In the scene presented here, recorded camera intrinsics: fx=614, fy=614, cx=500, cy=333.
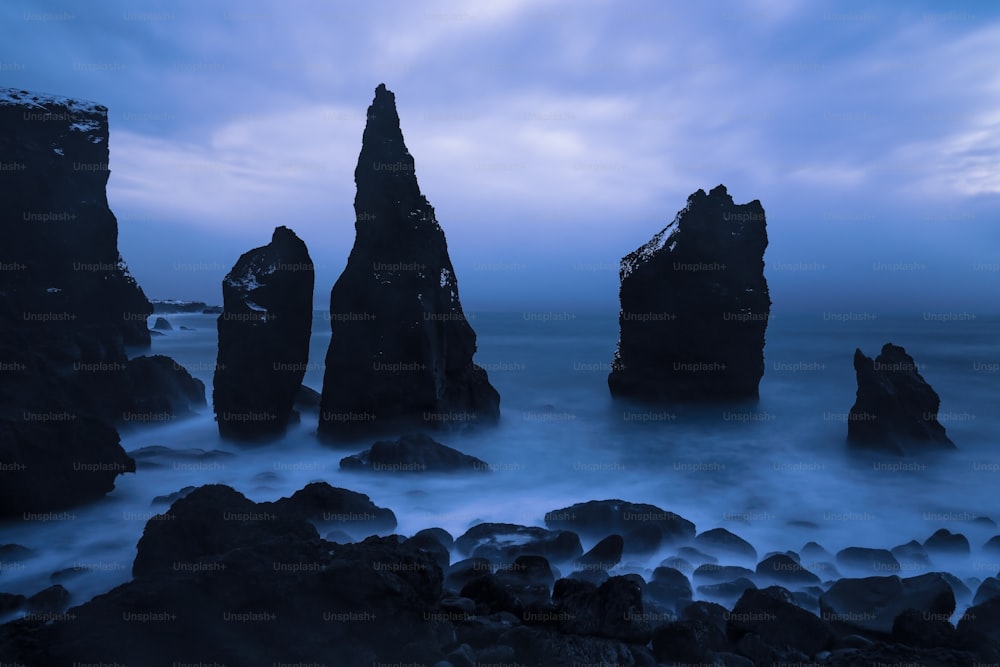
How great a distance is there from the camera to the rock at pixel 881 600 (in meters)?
7.48

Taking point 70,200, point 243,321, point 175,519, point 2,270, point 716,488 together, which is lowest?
point 716,488

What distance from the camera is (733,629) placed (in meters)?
7.26

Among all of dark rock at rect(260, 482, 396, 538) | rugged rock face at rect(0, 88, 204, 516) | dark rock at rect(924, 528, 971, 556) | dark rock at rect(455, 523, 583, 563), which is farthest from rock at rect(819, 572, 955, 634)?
rugged rock face at rect(0, 88, 204, 516)

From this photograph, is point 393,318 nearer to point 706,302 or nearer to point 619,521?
point 619,521

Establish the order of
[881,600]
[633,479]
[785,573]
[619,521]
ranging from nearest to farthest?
[881,600], [785,573], [619,521], [633,479]

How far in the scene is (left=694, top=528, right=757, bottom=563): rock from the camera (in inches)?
390

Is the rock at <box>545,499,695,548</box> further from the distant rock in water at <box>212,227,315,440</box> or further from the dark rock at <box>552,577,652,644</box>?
the distant rock in water at <box>212,227,315,440</box>

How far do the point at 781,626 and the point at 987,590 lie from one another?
3.69m

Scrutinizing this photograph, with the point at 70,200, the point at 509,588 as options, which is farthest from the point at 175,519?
the point at 70,200

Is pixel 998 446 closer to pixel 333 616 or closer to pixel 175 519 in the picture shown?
pixel 333 616

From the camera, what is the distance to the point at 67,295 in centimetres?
2219

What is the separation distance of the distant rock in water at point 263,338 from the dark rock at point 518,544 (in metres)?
8.65

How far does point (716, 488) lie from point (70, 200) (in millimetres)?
24074

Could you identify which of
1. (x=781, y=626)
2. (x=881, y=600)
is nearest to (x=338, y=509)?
(x=781, y=626)
